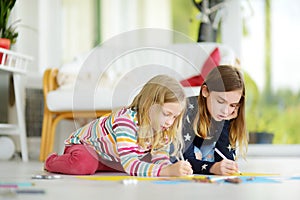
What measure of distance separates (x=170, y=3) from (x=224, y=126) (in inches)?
96.3

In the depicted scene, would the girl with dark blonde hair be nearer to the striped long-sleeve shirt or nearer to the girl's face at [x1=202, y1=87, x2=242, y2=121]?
the girl's face at [x1=202, y1=87, x2=242, y2=121]

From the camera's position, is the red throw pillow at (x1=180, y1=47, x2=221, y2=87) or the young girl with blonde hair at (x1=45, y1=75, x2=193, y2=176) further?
the red throw pillow at (x1=180, y1=47, x2=221, y2=87)

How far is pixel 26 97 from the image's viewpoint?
3.96m

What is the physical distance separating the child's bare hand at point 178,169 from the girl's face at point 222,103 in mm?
208

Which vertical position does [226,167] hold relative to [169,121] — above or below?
below

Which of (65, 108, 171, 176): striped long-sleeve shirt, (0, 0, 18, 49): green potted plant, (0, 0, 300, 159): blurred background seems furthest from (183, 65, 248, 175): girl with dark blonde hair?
(0, 0, 300, 159): blurred background

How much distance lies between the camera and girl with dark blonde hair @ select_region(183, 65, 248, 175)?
1.96 m

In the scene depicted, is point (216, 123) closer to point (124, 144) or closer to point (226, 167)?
point (226, 167)

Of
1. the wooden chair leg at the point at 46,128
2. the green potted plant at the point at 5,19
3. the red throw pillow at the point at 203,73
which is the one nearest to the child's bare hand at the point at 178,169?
the red throw pillow at the point at 203,73

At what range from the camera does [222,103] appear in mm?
1959

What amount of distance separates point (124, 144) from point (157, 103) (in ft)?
0.55

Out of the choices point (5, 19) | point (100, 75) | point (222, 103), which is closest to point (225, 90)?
point (222, 103)

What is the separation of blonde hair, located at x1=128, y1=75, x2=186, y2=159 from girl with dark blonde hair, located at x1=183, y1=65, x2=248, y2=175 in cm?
5

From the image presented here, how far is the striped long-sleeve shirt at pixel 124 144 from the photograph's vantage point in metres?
1.88
